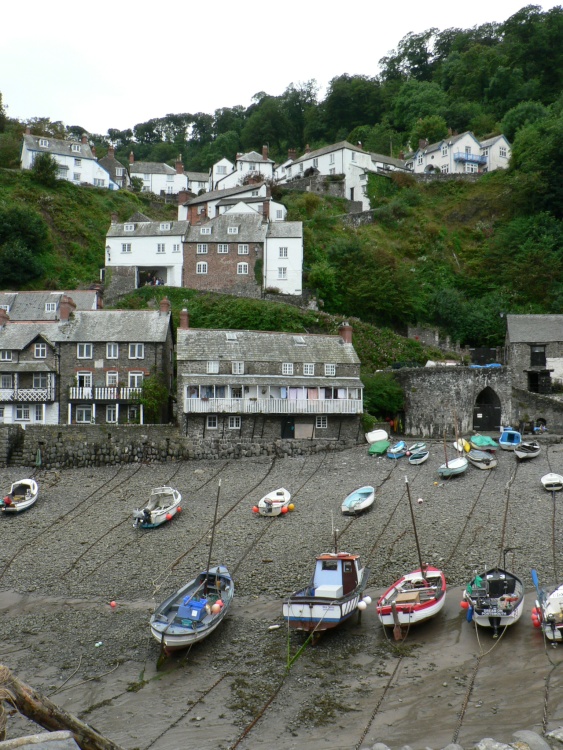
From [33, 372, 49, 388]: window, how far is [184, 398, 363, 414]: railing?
29.1 ft

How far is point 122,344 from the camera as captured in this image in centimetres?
4278

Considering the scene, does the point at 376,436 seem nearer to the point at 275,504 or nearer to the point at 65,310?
the point at 275,504

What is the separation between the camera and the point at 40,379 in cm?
4241

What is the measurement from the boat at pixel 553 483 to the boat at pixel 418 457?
21.2 feet

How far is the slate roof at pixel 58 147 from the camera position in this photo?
76188 millimetres

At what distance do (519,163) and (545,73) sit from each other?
27815mm

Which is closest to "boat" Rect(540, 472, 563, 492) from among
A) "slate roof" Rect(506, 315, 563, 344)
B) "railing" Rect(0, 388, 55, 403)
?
"slate roof" Rect(506, 315, 563, 344)

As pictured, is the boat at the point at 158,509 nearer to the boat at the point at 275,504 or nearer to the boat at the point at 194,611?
the boat at the point at 275,504

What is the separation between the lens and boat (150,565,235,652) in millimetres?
20469

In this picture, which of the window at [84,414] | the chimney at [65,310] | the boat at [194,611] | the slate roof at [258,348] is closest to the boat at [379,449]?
the slate roof at [258,348]

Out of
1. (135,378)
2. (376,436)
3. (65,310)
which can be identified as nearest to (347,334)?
(376,436)

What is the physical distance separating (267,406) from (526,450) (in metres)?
14.0

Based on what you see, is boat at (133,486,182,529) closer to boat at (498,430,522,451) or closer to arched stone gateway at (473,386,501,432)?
boat at (498,430,522,451)

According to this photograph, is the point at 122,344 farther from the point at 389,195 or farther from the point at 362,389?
the point at 389,195
